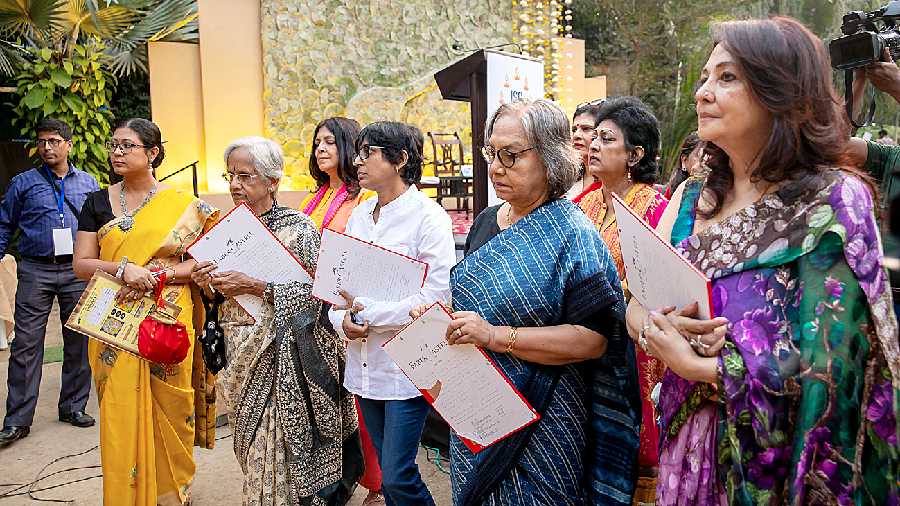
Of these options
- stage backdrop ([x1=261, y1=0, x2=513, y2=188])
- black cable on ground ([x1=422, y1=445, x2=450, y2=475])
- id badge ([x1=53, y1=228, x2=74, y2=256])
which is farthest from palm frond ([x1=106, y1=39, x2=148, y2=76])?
black cable on ground ([x1=422, y1=445, x2=450, y2=475])

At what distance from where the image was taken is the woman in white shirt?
278 cm

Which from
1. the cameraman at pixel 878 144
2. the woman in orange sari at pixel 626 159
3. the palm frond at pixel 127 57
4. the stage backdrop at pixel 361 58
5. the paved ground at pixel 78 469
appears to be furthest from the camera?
the stage backdrop at pixel 361 58

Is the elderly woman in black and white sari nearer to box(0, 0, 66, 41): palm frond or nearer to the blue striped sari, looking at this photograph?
the blue striped sari

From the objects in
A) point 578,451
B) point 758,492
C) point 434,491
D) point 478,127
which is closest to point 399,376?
point 578,451

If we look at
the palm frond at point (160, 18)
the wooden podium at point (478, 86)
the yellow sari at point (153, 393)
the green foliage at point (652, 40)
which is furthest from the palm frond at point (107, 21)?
the green foliage at point (652, 40)

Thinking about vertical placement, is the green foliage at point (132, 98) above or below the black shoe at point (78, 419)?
above

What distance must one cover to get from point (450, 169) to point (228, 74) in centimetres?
406

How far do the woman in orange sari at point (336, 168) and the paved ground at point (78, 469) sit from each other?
1502 mm

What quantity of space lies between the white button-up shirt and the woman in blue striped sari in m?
0.74

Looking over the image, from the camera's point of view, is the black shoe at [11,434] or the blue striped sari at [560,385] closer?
the blue striped sari at [560,385]

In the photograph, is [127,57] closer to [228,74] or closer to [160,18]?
[160,18]

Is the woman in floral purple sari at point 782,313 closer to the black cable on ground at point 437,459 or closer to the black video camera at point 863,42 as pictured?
the black video camera at point 863,42

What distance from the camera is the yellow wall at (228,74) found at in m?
10.5

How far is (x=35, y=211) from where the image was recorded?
519 centimetres
